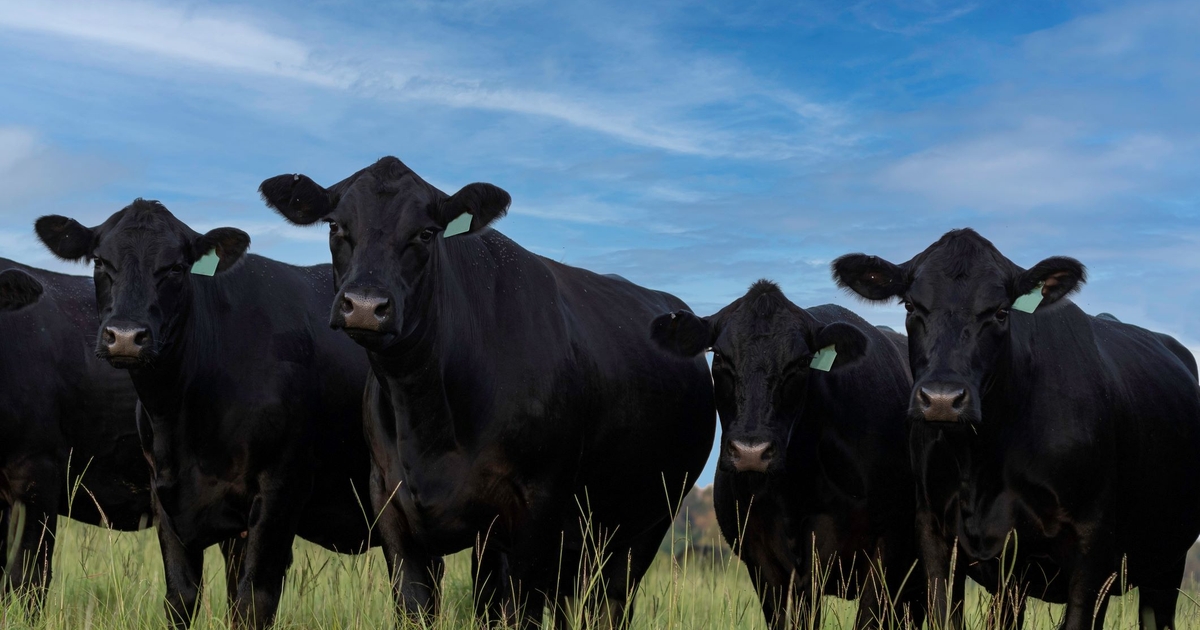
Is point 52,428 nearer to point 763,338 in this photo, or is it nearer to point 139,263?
point 139,263

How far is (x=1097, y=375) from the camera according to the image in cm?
725

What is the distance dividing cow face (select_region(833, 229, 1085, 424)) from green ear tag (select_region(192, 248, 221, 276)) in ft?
14.0

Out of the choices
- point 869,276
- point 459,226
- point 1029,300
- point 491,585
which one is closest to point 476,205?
point 459,226

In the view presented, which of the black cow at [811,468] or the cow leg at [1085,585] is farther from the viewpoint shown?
the black cow at [811,468]

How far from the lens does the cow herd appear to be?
22.1 feet

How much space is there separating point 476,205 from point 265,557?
2631 mm

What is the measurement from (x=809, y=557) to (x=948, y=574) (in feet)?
2.79

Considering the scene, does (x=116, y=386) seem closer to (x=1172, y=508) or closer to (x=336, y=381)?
(x=336, y=381)

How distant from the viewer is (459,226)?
6836mm

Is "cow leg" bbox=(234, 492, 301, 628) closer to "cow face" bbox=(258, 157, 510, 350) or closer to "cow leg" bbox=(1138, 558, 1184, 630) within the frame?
"cow face" bbox=(258, 157, 510, 350)

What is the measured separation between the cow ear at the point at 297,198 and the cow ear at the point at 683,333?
2.23 metres

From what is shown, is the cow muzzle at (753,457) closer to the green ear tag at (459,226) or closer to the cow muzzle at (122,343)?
the green ear tag at (459,226)

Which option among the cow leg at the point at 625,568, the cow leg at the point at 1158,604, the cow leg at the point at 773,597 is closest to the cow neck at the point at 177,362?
the cow leg at the point at 625,568

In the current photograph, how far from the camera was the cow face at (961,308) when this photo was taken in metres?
6.21
